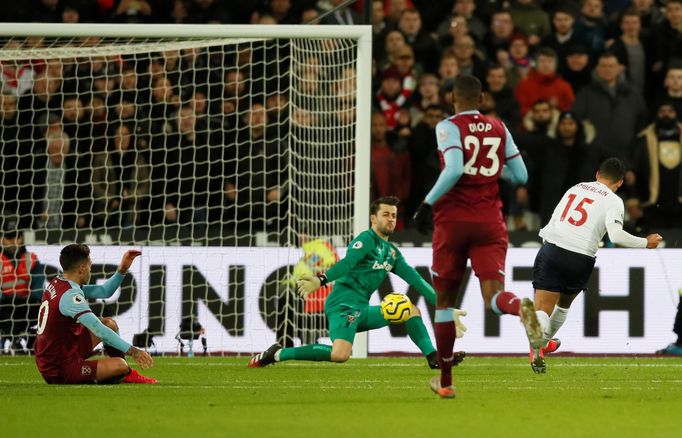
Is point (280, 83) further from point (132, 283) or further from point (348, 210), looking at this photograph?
Result: point (132, 283)

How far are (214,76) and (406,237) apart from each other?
9.23 feet

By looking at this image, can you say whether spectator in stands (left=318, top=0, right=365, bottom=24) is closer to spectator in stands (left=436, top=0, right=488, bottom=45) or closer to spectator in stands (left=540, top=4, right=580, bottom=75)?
spectator in stands (left=436, top=0, right=488, bottom=45)

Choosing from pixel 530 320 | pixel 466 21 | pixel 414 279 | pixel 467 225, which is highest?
pixel 466 21

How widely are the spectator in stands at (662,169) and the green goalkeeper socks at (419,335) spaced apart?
4635mm

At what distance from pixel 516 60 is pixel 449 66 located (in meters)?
1.03

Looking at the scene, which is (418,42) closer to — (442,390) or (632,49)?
(632,49)

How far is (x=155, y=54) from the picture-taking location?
48.1 feet

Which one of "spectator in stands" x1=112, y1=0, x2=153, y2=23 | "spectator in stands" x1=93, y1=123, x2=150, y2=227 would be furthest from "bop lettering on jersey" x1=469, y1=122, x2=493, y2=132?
"spectator in stands" x1=112, y1=0, x2=153, y2=23

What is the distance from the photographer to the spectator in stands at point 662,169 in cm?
1463

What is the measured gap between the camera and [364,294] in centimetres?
1092

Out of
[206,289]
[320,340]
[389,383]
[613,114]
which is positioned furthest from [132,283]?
[613,114]

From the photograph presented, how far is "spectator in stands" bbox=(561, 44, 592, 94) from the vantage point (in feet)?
51.4

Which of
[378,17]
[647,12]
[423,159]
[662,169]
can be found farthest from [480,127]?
[647,12]

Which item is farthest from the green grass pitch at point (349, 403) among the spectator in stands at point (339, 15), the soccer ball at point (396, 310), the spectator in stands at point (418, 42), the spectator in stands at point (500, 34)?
the spectator in stands at point (339, 15)
